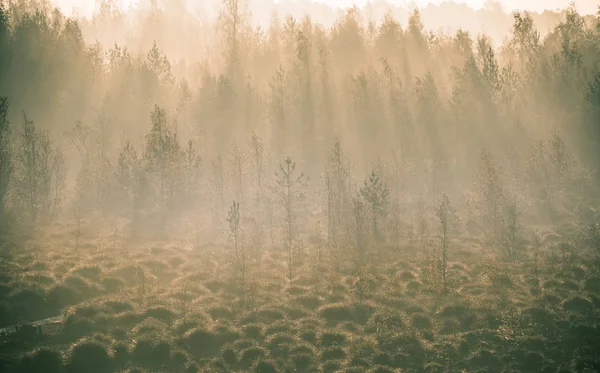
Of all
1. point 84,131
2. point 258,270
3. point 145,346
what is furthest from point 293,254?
point 84,131

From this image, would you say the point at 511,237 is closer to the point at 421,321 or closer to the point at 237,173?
the point at 421,321

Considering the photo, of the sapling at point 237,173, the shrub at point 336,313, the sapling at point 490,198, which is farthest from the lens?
the sapling at point 237,173

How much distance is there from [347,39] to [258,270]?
54.6 m

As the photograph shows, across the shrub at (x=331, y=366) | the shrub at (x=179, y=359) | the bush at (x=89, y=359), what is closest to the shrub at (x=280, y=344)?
the shrub at (x=331, y=366)

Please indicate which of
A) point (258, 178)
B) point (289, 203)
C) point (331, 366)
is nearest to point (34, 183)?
point (258, 178)

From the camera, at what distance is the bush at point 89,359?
2044 cm

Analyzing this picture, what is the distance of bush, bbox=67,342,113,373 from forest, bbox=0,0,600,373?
0.08m

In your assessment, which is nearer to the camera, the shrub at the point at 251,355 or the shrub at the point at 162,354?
the shrub at the point at 162,354

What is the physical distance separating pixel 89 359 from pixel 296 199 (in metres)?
27.7

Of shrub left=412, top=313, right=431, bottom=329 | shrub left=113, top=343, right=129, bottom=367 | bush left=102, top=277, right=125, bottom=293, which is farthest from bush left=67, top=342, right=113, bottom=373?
shrub left=412, top=313, right=431, bottom=329

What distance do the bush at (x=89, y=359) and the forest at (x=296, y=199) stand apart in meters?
0.08

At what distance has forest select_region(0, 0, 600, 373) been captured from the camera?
23344mm

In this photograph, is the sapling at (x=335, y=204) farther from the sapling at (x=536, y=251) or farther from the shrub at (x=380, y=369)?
the sapling at (x=536, y=251)

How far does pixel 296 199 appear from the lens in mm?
45844
